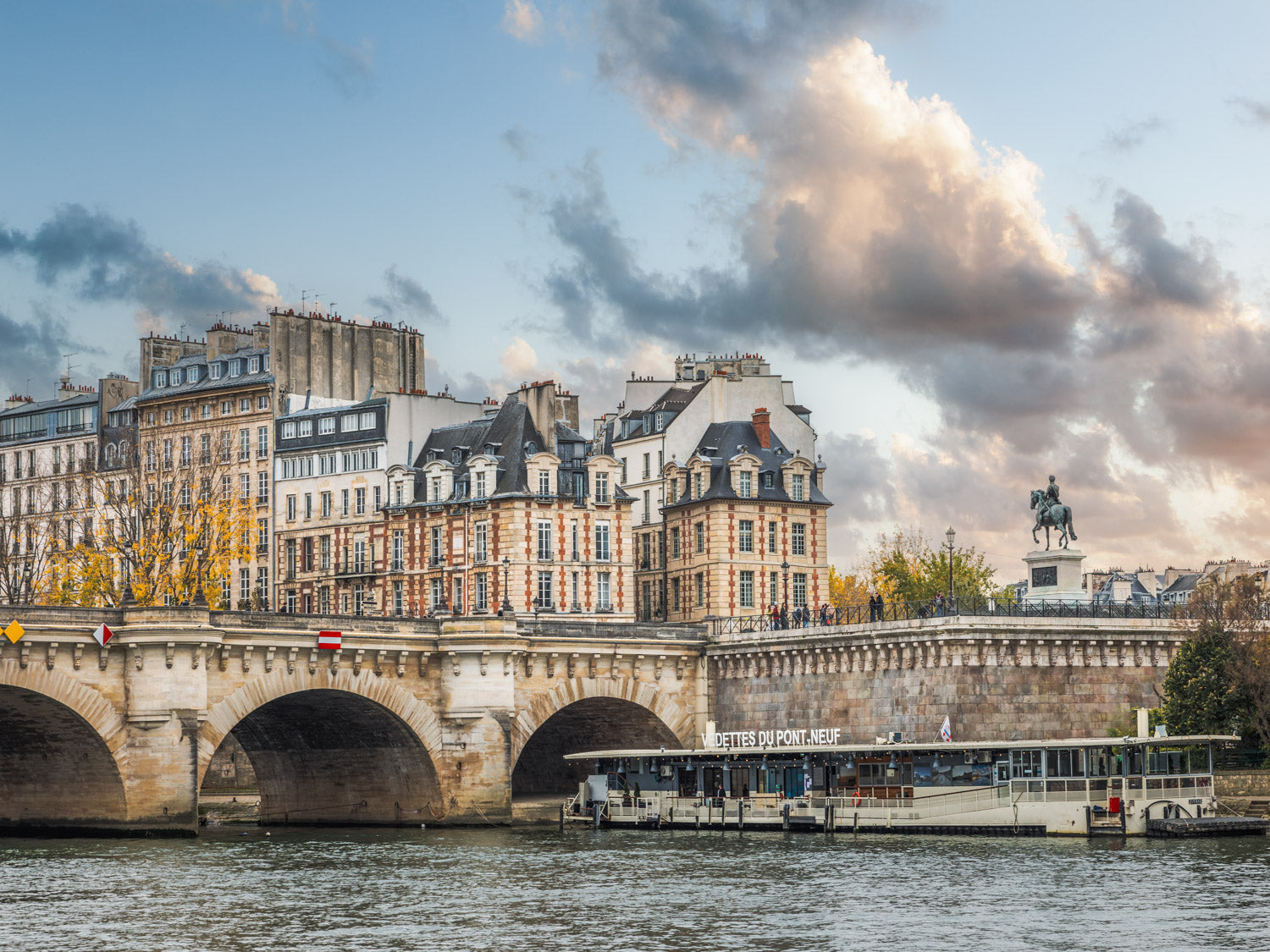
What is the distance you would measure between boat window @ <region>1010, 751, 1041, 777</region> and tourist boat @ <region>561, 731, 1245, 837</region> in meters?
0.04

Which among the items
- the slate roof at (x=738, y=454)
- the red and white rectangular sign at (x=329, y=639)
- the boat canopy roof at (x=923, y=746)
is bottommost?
the boat canopy roof at (x=923, y=746)

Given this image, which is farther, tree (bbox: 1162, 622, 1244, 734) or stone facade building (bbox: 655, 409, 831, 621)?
stone facade building (bbox: 655, 409, 831, 621)

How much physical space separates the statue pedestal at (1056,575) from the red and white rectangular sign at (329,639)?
1109 inches

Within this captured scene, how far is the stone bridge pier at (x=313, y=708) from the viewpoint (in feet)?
251

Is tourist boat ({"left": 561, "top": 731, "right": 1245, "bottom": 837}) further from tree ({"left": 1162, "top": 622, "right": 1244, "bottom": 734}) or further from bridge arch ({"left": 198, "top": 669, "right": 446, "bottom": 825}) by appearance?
bridge arch ({"left": 198, "top": 669, "right": 446, "bottom": 825})

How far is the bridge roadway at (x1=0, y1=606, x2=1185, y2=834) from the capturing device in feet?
252

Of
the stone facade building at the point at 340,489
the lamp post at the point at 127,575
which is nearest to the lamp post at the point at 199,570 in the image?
the lamp post at the point at 127,575

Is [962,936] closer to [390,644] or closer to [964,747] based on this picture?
[964,747]

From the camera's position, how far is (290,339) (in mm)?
127875

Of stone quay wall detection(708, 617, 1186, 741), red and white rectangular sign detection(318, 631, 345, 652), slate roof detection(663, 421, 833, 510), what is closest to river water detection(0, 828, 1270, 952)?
stone quay wall detection(708, 617, 1186, 741)

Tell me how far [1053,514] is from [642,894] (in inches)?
1310

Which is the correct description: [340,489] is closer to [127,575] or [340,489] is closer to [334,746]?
[127,575]

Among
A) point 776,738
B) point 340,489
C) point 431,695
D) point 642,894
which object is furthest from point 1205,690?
point 340,489

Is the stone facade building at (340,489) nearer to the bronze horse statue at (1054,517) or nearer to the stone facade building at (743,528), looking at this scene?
the stone facade building at (743,528)
